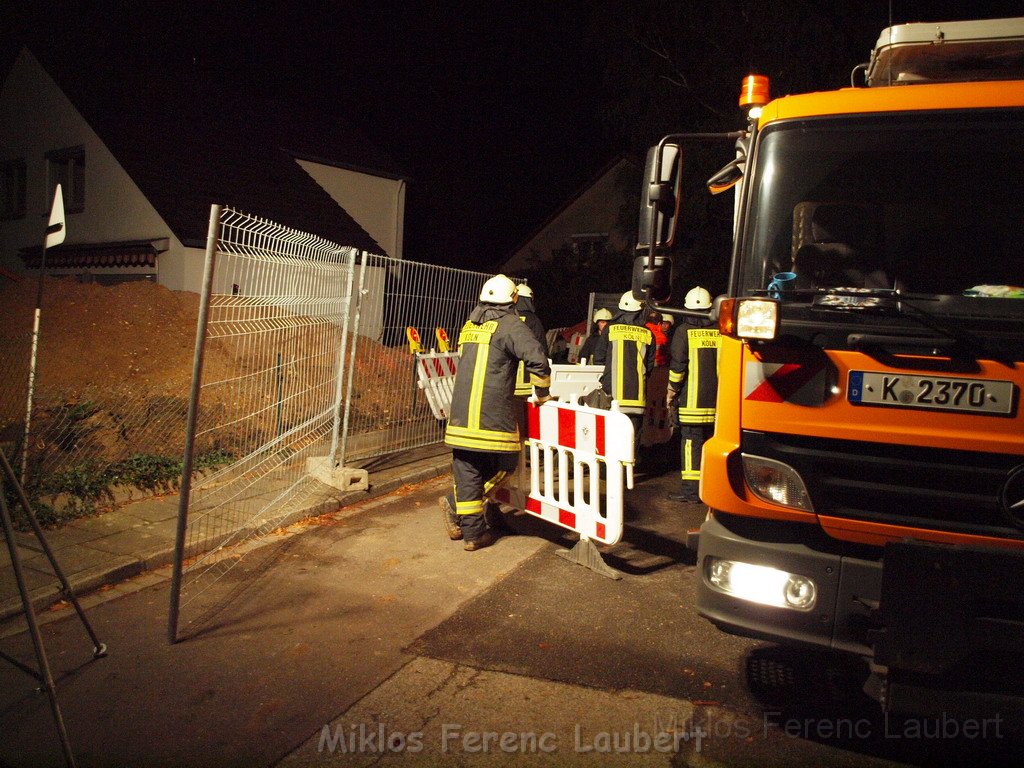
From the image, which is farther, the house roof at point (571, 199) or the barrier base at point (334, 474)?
the house roof at point (571, 199)

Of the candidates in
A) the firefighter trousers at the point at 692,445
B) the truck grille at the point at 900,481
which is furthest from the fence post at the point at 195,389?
the firefighter trousers at the point at 692,445

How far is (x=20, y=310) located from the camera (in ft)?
35.9

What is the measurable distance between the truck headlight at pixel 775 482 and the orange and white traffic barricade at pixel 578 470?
1.63 m

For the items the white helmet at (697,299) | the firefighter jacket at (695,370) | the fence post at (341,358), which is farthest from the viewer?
the white helmet at (697,299)

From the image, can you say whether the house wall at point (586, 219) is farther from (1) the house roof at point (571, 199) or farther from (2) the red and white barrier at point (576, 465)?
(2) the red and white barrier at point (576, 465)

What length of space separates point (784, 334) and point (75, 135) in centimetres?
1960

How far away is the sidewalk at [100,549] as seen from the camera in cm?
453

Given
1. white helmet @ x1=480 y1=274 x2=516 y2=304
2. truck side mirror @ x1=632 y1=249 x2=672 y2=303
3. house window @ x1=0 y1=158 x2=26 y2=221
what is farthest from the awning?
truck side mirror @ x1=632 y1=249 x2=672 y2=303

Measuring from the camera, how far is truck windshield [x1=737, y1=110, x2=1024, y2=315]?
9.99 feet

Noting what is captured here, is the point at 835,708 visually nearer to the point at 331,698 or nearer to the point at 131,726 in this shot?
the point at 331,698

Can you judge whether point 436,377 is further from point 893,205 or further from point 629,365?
point 893,205

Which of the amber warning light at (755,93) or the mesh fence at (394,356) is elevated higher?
the amber warning light at (755,93)

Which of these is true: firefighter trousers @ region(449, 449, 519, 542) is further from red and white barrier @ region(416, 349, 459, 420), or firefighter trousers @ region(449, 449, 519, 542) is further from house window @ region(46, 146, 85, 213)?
house window @ region(46, 146, 85, 213)

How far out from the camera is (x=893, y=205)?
3236mm
